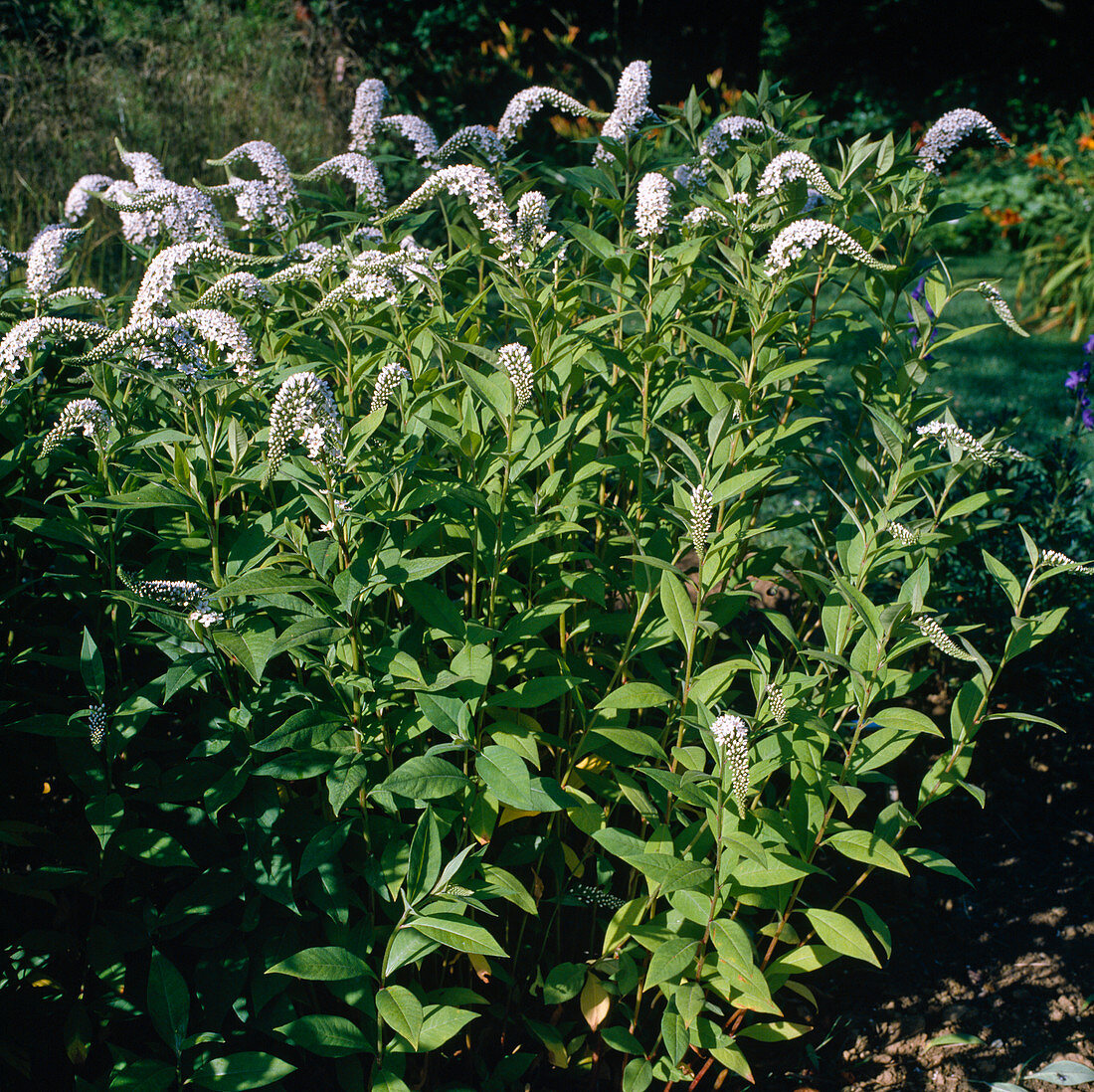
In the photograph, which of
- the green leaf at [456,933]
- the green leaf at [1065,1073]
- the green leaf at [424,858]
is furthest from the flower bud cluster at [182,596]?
the green leaf at [1065,1073]

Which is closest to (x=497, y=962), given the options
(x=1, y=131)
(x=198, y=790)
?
(x=198, y=790)

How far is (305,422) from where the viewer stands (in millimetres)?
1519

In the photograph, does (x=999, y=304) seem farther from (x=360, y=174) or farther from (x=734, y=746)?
(x=360, y=174)

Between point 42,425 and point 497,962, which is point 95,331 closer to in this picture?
point 42,425

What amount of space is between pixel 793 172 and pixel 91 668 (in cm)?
179

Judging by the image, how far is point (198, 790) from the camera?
1.71 meters

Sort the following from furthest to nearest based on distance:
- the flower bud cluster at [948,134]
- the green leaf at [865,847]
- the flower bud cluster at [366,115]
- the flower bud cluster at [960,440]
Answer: the flower bud cluster at [366,115], the flower bud cluster at [948,134], the flower bud cluster at [960,440], the green leaf at [865,847]

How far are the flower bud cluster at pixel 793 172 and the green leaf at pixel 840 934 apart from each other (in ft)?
4.83

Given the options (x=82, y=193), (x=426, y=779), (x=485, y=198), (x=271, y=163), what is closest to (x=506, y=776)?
(x=426, y=779)

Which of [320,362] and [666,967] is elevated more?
[320,362]

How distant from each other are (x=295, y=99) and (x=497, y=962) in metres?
8.82

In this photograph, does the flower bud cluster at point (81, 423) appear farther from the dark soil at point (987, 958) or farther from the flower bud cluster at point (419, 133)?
the dark soil at point (987, 958)

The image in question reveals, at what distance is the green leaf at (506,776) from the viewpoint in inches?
60.8

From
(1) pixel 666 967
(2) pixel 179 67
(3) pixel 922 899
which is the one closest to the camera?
(1) pixel 666 967
